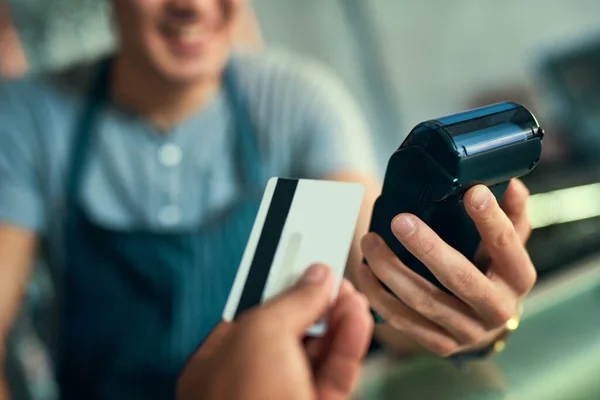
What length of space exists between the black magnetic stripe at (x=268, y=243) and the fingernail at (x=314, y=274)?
0.06 ft

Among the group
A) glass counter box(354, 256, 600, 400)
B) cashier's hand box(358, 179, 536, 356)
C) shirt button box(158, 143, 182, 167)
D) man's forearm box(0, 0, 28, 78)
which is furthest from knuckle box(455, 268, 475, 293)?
man's forearm box(0, 0, 28, 78)

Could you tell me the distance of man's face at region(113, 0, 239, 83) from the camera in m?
0.47

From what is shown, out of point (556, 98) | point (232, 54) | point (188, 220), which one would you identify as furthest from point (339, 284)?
point (556, 98)

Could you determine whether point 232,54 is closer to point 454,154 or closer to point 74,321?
Result: point 74,321

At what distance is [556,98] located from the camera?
0.78m

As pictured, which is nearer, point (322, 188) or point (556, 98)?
point (322, 188)

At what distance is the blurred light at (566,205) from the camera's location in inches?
21.9

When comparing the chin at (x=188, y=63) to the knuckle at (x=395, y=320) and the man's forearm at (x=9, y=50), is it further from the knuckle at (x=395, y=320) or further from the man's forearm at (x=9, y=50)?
the knuckle at (x=395, y=320)

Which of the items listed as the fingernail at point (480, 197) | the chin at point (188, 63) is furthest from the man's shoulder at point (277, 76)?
the fingernail at point (480, 197)

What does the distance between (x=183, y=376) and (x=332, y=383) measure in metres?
Result: 0.09

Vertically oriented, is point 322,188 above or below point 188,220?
above

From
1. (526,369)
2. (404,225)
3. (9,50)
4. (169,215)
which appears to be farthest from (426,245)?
(9,50)

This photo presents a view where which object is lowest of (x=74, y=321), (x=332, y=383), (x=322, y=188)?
(x=74, y=321)

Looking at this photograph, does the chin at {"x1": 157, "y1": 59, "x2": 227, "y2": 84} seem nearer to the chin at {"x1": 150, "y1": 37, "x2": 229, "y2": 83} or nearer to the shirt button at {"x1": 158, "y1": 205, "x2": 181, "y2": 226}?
the chin at {"x1": 150, "y1": 37, "x2": 229, "y2": 83}
